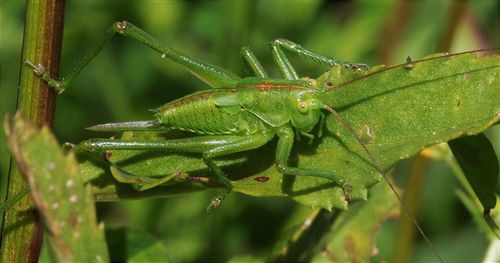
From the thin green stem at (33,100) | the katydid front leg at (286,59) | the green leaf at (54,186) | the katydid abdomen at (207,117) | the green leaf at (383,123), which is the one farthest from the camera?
the katydid front leg at (286,59)

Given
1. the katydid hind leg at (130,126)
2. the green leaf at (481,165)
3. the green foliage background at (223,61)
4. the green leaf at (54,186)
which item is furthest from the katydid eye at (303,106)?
the green foliage background at (223,61)

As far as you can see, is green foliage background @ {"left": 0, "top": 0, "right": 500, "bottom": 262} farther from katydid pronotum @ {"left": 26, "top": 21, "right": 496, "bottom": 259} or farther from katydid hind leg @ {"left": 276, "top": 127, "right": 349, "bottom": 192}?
katydid hind leg @ {"left": 276, "top": 127, "right": 349, "bottom": 192}

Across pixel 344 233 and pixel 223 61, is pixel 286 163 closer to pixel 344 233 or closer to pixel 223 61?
pixel 344 233

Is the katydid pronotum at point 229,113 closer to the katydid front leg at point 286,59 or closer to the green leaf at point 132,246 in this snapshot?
the katydid front leg at point 286,59

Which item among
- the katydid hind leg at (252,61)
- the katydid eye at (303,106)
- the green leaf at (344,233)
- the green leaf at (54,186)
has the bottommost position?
the green leaf at (344,233)

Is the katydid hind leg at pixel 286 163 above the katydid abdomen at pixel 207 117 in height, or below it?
below

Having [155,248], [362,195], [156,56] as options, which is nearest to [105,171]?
[155,248]
